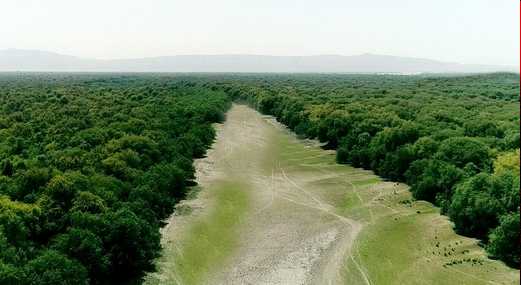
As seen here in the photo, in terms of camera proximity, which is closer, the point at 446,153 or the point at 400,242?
the point at 400,242

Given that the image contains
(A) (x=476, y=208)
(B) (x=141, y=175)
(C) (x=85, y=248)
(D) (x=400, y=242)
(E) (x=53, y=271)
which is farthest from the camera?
(B) (x=141, y=175)

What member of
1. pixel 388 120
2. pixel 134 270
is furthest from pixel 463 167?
pixel 134 270

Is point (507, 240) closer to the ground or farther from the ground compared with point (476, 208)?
closer to the ground

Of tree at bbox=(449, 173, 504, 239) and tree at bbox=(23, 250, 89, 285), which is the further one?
tree at bbox=(449, 173, 504, 239)

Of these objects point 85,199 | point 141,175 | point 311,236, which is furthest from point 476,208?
point 85,199

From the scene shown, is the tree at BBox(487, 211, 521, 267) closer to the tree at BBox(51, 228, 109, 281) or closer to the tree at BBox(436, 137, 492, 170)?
the tree at BBox(436, 137, 492, 170)

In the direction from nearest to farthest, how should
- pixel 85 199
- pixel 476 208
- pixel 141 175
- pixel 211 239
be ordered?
1. pixel 85 199
2. pixel 476 208
3. pixel 211 239
4. pixel 141 175

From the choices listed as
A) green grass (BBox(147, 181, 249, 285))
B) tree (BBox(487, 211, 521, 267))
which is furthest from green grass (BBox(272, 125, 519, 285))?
green grass (BBox(147, 181, 249, 285))

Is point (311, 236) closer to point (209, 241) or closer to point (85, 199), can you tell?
Answer: point (209, 241)

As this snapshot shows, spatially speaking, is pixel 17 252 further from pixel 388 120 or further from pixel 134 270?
pixel 388 120

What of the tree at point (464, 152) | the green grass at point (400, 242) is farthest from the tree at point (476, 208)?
Result: the tree at point (464, 152)
